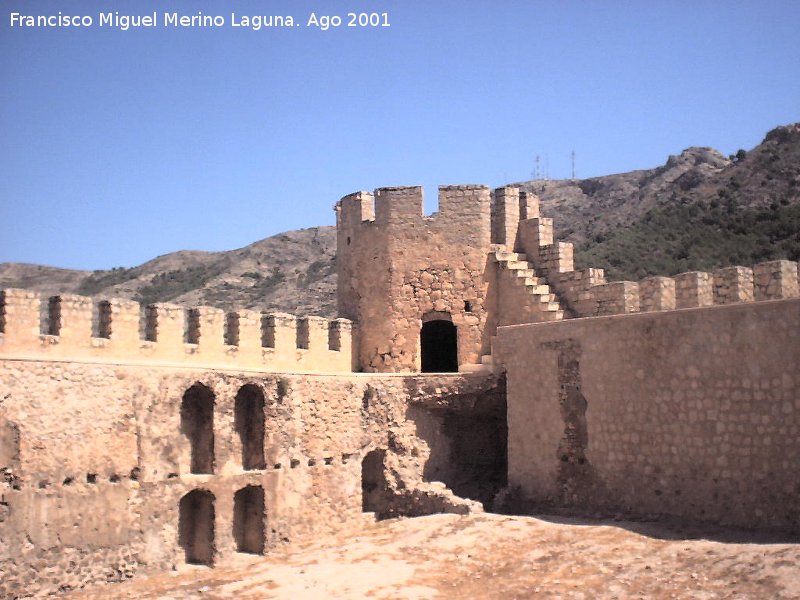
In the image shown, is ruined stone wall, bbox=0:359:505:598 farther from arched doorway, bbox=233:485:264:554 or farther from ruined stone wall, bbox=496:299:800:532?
ruined stone wall, bbox=496:299:800:532

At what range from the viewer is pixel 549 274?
1811 centimetres

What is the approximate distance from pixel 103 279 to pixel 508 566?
1850 inches

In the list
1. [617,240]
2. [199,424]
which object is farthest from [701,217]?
[199,424]

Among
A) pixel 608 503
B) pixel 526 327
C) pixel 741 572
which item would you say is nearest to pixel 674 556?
pixel 741 572

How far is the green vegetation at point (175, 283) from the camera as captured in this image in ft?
163

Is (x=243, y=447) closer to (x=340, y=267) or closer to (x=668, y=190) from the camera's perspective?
(x=340, y=267)

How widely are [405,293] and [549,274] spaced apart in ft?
9.13

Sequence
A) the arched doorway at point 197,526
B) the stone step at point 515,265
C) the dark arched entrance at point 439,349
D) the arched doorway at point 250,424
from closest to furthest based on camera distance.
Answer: the arched doorway at point 197,526
the arched doorway at point 250,424
the stone step at point 515,265
the dark arched entrance at point 439,349

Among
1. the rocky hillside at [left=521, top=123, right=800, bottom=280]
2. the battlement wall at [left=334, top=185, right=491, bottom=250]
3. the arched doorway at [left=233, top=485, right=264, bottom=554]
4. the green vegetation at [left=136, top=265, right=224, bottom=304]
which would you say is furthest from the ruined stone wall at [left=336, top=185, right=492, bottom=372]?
the green vegetation at [left=136, top=265, right=224, bottom=304]

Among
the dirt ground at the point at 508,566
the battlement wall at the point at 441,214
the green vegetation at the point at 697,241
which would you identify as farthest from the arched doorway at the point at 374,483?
the green vegetation at the point at 697,241

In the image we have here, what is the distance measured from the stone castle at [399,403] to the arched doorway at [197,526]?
0.03 metres

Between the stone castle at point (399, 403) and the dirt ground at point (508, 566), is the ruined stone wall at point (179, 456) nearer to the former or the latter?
the stone castle at point (399, 403)

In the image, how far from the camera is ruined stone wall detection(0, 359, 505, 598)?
12203mm

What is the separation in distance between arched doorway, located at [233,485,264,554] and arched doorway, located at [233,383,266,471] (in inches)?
17.1
